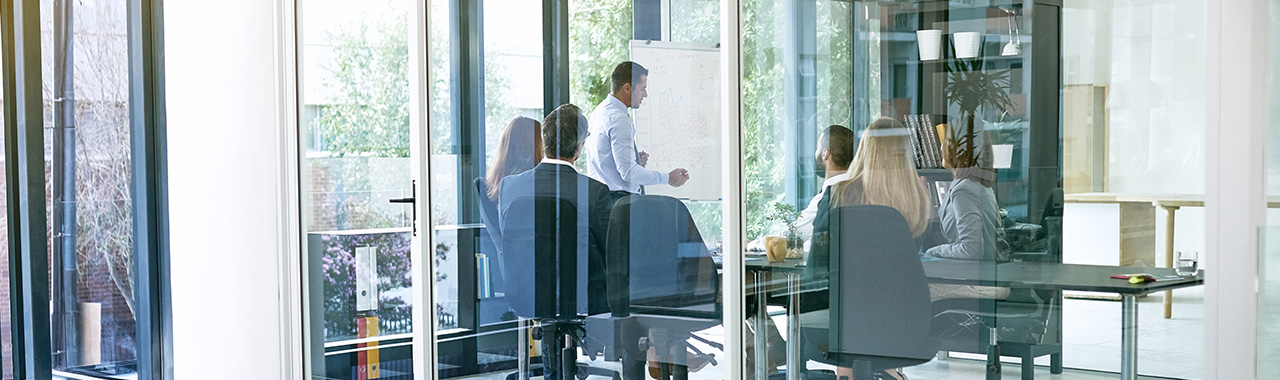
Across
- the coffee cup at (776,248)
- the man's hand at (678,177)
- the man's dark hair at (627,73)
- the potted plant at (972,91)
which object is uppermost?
the man's dark hair at (627,73)

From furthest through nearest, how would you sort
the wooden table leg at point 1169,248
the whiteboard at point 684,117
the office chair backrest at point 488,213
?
the office chair backrest at point 488,213
the whiteboard at point 684,117
the wooden table leg at point 1169,248

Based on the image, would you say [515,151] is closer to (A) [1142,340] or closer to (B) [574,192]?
(B) [574,192]

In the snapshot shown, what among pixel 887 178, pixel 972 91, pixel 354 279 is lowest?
pixel 354 279

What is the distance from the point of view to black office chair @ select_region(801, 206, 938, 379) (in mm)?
3023

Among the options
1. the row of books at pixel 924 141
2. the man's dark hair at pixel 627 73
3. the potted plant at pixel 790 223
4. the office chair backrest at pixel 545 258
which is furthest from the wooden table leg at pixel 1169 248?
the office chair backrest at pixel 545 258

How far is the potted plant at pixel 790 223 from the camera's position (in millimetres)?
3209

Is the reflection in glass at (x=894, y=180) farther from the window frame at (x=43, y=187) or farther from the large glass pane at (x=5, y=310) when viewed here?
the large glass pane at (x=5, y=310)

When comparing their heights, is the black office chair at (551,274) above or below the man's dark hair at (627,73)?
below

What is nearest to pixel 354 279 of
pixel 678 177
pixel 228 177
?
pixel 228 177

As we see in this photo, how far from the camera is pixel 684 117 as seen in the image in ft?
11.3

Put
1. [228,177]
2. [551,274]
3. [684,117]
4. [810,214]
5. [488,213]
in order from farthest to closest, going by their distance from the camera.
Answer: [228,177] → [488,213] → [551,274] → [684,117] → [810,214]

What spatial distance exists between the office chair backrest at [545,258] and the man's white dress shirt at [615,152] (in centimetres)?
19

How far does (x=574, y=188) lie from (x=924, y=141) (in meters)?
1.31

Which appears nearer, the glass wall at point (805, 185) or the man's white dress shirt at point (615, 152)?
the glass wall at point (805, 185)
